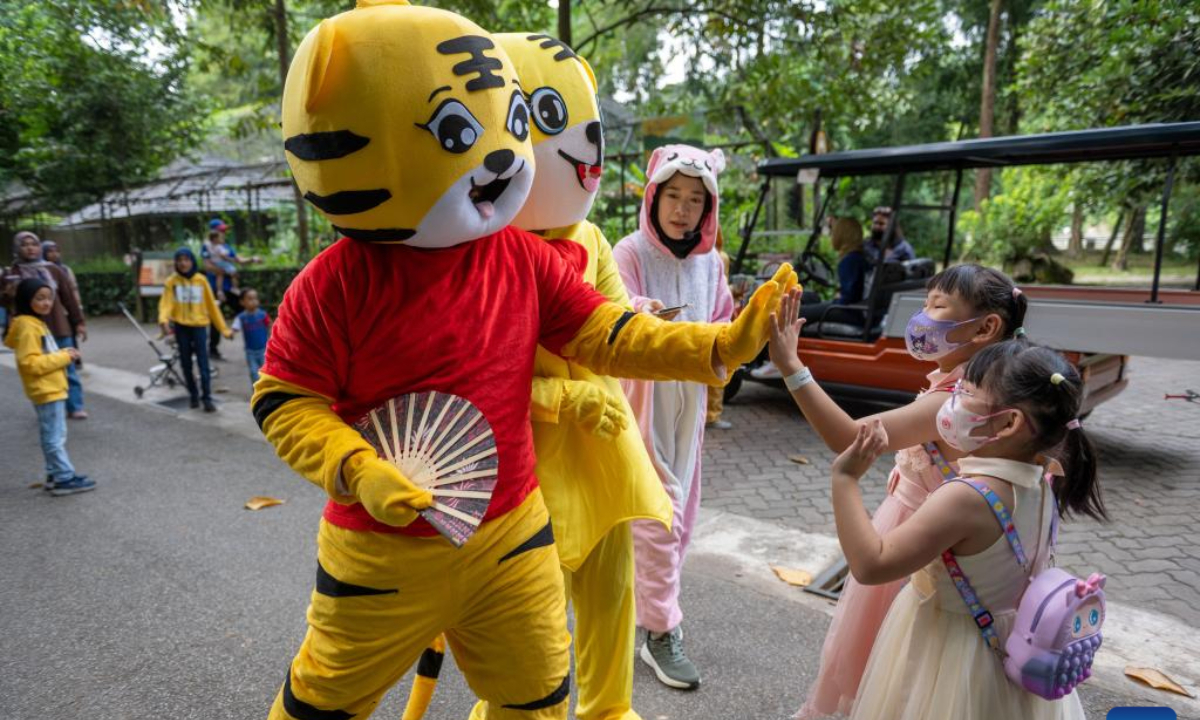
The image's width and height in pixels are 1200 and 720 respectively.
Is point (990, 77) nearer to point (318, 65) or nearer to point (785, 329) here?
point (785, 329)

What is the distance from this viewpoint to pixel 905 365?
5766 mm

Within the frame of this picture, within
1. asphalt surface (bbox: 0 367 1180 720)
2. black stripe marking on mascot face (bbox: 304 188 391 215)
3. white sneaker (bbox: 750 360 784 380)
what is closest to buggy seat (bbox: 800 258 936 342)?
white sneaker (bbox: 750 360 784 380)

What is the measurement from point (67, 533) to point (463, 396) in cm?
396

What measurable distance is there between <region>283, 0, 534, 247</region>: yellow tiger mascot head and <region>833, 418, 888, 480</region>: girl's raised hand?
912 mm

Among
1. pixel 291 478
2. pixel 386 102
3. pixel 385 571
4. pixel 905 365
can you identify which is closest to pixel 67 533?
pixel 291 478

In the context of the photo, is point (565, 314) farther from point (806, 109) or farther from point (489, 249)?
point (806, 109)

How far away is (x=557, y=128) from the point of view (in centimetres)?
198

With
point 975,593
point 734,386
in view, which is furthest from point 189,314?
point 975,593

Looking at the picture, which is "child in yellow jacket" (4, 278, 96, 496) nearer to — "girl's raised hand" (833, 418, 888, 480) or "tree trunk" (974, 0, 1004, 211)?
"girl's raised hand" (833, 418, 888, 480)

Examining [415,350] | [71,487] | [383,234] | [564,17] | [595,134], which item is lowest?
[71,487]

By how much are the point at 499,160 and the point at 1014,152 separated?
502 centimetres

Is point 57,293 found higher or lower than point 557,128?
Result: lower

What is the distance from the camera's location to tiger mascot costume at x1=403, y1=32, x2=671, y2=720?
1968mm

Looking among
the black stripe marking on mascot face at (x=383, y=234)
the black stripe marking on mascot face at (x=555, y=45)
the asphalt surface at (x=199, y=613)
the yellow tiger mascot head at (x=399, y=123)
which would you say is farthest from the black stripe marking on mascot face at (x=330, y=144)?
the asphalt surface at (x=199, y=613)
